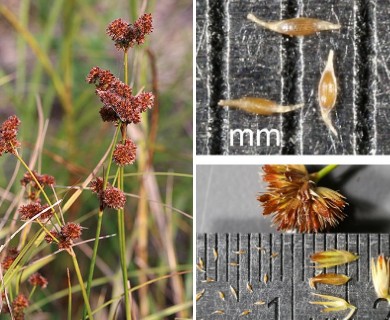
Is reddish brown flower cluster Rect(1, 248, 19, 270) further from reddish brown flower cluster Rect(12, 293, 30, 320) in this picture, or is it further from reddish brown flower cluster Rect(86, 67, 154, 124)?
reddish brown flower cluster Rect(86, 67, 154, 124)

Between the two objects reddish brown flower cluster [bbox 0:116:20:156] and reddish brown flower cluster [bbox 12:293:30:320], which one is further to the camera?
reddish brown flower cluster [bbox 12:293:30:320]

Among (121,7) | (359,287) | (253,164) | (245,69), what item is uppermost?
(121,7)

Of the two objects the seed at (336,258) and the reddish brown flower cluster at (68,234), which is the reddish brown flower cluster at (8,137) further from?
the seed at (336,258)

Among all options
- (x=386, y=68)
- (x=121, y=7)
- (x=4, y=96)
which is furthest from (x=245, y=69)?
(x=4, y=96)

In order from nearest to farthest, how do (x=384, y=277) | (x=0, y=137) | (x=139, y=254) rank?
(x=0, y=137) < (x=384, y=277) < (x=139, y=254)

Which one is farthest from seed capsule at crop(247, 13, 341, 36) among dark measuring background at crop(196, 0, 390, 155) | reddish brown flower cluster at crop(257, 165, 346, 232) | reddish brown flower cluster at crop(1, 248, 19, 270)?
reddish brown flower cluster at crop(1, 248, 19, 270)

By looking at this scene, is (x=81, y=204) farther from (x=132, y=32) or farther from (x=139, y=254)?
(x=132, y=32)

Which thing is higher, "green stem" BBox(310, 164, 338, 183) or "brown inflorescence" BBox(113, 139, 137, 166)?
"brown inflorescence" BBox(113, 139, 137, 166)

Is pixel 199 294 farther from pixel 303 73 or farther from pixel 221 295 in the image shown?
pixel 303 73
